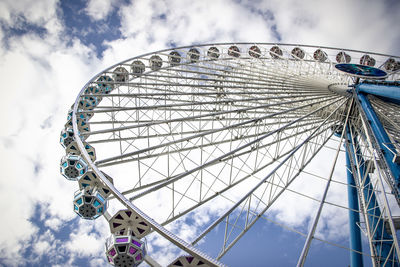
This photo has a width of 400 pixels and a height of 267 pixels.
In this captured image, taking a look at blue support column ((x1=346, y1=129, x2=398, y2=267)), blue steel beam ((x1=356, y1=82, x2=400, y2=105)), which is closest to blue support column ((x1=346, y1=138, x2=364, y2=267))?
blue support column ((x1=346, y1=129, x2=398, y2=267))

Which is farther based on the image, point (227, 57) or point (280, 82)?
point (227, 57)

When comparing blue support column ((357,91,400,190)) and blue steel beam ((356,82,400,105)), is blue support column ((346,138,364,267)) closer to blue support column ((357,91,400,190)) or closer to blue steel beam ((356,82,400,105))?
blue support column ((357,91,400,190))

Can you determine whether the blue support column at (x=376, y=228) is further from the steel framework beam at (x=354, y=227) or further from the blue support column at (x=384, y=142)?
the blue support column at (x=384, y=142)

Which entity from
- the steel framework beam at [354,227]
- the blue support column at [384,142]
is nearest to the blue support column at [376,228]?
the steel framework beam at [354,227]

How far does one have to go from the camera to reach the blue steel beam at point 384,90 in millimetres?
11370

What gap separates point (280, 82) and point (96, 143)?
11.7 m

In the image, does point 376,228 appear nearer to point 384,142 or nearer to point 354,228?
point 354,228

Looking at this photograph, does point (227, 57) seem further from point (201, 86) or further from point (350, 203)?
point (350, 203)

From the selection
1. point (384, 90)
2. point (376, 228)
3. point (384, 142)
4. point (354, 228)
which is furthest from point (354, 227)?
point (384, 90)

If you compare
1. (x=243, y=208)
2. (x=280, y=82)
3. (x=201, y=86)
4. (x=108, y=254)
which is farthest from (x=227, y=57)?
(x=108, y=254)

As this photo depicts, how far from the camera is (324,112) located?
16.2 meters

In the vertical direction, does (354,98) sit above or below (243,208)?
above

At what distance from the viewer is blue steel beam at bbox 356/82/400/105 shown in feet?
37.3

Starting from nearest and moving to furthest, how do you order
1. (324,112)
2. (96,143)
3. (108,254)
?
1. (108,254)
2. (96,143)
3. (324,112)
